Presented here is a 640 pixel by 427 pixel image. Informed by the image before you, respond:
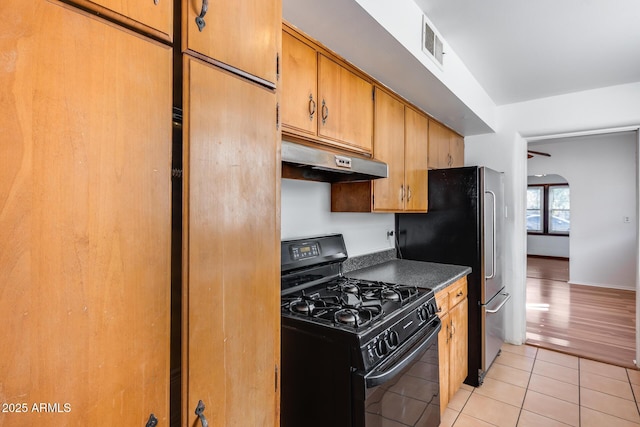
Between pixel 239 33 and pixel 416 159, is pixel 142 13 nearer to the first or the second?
pixel 239 33

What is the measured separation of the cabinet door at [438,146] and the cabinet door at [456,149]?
13cm

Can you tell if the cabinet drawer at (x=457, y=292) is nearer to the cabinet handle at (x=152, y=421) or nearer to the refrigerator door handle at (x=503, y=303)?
the refrigerator door handle at (x=503, y=303)

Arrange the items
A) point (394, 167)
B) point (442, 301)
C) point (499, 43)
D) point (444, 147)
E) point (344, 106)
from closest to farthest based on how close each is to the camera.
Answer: point (344, 106) < point (442, 301) < point (499, 43) < point (394, 167) < point (444, 147)

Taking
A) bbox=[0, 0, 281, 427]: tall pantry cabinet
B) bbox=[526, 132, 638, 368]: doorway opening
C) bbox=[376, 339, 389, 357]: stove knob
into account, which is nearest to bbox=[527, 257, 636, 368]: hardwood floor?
bbox=[526, 132, 638, 368]: doorway opening

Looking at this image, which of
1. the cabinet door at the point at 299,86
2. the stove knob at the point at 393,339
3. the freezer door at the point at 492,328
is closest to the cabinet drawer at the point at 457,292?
the freezer door at the point at 492,328

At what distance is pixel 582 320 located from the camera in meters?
4.00

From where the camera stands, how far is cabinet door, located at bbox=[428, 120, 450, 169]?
288 cm

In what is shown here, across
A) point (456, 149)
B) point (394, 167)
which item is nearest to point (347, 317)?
point (394, 167)

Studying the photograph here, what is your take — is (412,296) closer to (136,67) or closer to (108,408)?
(108,408)

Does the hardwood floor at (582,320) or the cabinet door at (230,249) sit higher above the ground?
the cabinet door at (230,249)

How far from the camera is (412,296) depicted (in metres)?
1.76

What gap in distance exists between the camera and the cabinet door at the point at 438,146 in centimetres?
288

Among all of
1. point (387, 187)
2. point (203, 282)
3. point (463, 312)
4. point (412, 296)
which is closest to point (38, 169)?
point (203, 282)

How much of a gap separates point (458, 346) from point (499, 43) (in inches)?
82.2
